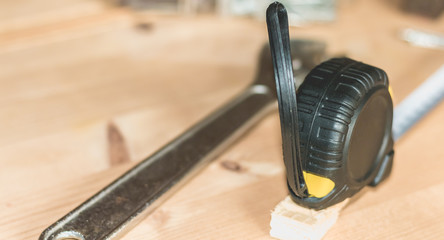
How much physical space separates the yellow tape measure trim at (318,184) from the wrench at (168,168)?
13 centimetres

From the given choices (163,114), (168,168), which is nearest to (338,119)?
(168,168)

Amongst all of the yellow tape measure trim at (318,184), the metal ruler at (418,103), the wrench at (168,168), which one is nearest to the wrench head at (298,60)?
the wrench at (168,168)

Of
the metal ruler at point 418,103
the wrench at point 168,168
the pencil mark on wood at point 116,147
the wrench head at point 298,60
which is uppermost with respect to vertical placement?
the wrench head at point 298,60

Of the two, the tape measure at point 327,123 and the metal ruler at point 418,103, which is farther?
the metal ruler at point 418,103

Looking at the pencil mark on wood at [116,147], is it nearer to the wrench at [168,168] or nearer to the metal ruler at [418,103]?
the wrench at [168,168]

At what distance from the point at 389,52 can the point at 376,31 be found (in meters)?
0.07

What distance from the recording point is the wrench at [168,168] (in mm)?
453

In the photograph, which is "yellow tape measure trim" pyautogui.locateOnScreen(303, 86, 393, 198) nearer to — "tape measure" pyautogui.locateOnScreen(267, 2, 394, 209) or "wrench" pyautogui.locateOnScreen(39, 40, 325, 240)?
"tape measure" pyautogui.locateOnScreen(267, 2, 394, 209)

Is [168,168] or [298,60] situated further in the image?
[298,60]

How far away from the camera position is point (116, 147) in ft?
1.95

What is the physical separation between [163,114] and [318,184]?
0.26 m

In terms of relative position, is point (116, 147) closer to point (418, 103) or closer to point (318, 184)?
point (318, 184)

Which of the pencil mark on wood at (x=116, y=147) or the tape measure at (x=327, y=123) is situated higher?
the tape measure at (x=327, y=123)

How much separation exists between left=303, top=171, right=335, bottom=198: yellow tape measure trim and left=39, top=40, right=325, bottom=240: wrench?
5.0 inches
